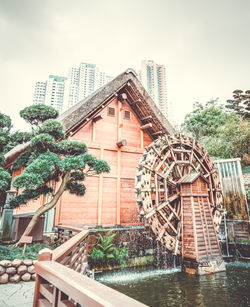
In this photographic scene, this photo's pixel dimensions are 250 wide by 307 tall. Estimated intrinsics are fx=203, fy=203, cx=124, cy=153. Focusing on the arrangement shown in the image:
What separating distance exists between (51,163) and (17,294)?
284 cm

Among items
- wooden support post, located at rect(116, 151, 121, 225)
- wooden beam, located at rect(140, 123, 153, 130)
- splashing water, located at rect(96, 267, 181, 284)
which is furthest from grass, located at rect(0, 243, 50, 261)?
wooden beam, located at rect(140, 123, 153, 130)

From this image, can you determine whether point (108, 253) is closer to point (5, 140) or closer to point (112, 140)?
point (112, 140)

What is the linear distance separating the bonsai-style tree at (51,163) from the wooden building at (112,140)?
1.06 m

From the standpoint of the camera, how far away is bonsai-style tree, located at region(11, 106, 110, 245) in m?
5.27

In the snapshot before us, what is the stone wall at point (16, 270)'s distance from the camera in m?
3.79

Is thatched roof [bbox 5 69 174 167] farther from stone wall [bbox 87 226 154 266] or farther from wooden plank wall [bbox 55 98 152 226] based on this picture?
stone wall [bbox 87 226 154 266]

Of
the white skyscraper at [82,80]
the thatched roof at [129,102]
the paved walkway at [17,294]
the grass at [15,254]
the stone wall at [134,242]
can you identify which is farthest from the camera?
the white skyscraper at [82,80]

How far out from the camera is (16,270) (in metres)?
3.93

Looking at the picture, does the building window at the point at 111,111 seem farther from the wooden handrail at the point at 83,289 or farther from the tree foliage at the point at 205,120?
the tree foliage at the point at 205,120

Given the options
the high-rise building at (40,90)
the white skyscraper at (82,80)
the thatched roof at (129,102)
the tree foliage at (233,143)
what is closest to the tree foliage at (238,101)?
the tree foliage at (233,143)

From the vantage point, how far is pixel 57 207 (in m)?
6.97

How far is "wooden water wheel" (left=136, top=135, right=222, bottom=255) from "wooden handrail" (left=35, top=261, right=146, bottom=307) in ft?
16.4

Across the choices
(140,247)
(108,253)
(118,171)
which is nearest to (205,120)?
(118,171)

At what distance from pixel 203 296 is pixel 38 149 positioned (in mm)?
5415
